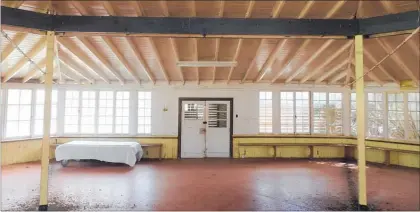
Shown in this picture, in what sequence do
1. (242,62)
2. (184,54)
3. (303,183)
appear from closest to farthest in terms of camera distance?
(303,183), (184,54), (242,62)

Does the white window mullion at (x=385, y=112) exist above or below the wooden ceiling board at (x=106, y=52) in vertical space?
below

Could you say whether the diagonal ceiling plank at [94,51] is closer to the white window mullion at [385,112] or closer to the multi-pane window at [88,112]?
the multi-pane window at [88,112]

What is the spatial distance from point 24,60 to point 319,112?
8572 millimetres

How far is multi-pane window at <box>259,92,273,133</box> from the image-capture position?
363 inches

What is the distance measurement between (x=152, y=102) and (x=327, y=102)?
19.0ft

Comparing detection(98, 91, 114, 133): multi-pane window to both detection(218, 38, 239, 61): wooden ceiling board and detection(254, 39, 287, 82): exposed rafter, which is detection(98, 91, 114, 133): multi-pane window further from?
detection(254, 39, 287, 82): exposed rafter

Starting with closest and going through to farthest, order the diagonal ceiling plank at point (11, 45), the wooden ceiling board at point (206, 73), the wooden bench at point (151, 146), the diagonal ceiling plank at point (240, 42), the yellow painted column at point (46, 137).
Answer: the yellow painted column at point (46, 137)
the diagonal ceiling plank at point (240, 42)
the diagonal ceiling plank at point (11, 45)
the wooden ceiling board at point (206, 73)
the wooden bench at point (151, 146)

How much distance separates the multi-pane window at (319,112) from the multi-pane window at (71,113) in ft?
25.3

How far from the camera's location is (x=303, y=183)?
5879 millimetres

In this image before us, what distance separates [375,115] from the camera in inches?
331

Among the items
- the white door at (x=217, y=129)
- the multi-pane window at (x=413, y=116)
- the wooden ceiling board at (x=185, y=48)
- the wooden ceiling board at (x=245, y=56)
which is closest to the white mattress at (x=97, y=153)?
the white door at (x=217, y=129)

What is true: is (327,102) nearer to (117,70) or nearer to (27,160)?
(117,70)

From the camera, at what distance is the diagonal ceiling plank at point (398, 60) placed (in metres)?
5.55

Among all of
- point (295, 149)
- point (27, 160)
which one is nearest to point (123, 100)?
point (27, 160)
